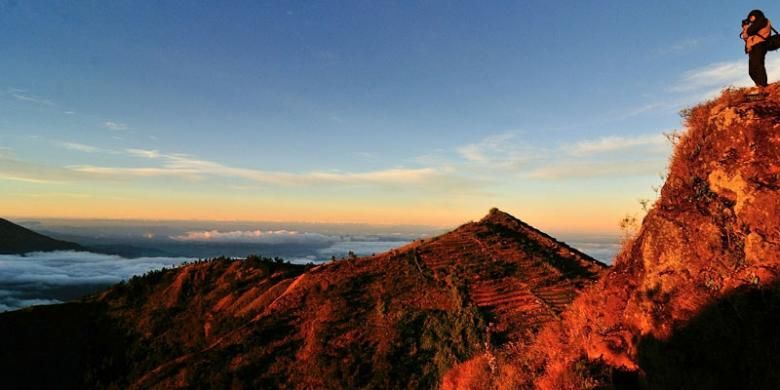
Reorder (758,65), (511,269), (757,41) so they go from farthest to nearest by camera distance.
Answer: (511,269), (757,41), (758,65)

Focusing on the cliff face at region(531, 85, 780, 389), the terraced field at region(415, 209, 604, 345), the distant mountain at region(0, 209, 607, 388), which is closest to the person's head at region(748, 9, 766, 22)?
the cliff face at region(531, 85, 780, 389)

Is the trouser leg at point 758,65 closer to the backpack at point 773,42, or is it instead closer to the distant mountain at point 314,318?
the backpack at point 773,42

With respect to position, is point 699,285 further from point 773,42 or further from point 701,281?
point 773,42

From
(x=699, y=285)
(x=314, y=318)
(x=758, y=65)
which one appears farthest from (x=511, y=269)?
(x=699, y=285)

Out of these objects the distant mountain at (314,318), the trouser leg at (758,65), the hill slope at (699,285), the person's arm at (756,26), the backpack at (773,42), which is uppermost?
the person's arm at (756,26)

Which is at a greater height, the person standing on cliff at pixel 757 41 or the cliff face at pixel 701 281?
the person standing on cliff at pixel 757 41

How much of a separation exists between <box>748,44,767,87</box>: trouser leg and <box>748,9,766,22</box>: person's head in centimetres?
61

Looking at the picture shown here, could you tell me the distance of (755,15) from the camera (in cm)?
851

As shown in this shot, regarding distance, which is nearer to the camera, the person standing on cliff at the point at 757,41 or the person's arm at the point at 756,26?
the person standing on cliff at the point at 757,41

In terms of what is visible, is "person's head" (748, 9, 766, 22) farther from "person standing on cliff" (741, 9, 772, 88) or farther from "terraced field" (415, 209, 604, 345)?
"terraced field" (415, 209, 604, 345)

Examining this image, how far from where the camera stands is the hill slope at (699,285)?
5488mm

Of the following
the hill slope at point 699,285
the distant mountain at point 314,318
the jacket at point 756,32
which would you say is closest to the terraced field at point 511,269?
the distant mountain at point 314,318

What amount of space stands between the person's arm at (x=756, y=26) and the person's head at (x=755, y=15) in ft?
0.18

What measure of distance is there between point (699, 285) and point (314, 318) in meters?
16.3
